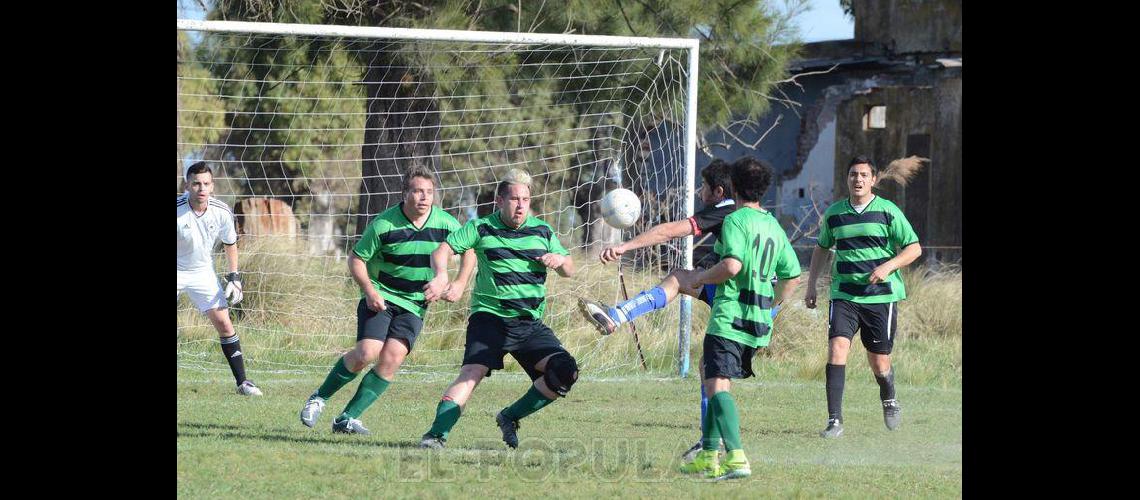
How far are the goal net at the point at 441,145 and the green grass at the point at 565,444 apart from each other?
2.98ft

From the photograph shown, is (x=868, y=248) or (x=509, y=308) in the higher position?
(x=868, y=248)

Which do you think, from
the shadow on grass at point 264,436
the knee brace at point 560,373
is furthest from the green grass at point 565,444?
the knee brace at point 560,373

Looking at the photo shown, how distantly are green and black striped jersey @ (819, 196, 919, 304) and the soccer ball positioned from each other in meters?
1.32

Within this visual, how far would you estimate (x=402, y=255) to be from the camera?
6887mm

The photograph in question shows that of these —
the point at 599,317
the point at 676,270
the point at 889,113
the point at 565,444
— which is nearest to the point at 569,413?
the point at 565,444

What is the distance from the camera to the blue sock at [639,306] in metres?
6.08

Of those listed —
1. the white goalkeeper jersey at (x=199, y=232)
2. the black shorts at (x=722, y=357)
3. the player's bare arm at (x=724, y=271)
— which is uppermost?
the white goalkeeper jersey at (x=199, y=232)

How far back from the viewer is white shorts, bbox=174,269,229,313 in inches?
338

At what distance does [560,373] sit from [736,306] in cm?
102

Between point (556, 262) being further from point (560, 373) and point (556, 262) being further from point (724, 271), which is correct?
point (724, 271)

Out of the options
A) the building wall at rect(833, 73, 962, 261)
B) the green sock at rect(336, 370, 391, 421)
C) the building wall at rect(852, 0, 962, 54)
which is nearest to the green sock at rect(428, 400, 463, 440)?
the green sock at rect(336, 370, 391, 421)

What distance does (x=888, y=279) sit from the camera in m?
7.64

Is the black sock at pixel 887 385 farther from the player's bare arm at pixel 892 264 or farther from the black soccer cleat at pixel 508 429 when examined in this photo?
the black soccer cleat at pixel 508 429

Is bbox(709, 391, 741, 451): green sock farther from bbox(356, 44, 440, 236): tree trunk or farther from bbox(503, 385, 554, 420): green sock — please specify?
bbox(356, 44, 440, 236): tree trunk
